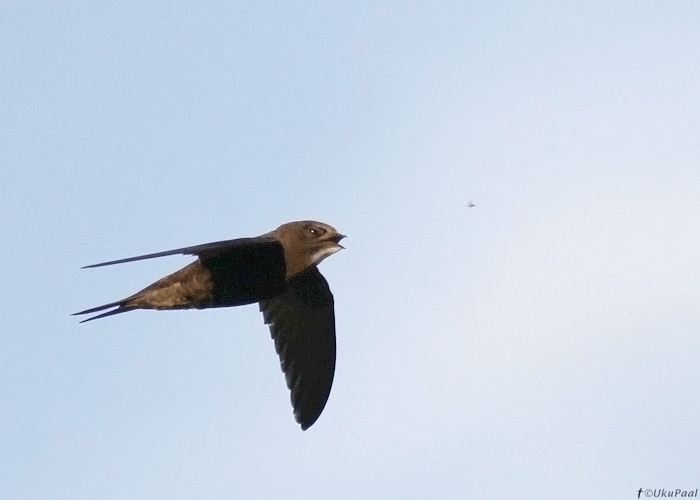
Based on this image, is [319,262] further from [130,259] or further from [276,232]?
[130,259]

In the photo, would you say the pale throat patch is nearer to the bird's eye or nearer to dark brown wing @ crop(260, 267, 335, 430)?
the bird's eye

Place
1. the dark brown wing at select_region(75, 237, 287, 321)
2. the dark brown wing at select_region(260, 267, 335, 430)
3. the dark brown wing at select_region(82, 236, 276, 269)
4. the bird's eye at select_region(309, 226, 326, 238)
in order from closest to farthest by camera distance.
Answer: the dark brown wing at select_region(82, 236, 276, 269)
the dark brown wing at select_region(75, 237, 287, 321)
the bird's eye at select_region(309, 226, 326, 238)
the dark brown wing at select_region(260, 267, 335, 430)

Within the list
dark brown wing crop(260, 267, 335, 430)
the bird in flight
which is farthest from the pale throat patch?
dark brown wing crop(260, 267, 335, 430)

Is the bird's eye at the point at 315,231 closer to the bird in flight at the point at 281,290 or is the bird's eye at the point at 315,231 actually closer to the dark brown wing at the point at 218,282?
the bird in flight at the point at 281,290

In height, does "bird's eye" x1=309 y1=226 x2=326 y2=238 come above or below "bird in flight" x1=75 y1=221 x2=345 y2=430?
above

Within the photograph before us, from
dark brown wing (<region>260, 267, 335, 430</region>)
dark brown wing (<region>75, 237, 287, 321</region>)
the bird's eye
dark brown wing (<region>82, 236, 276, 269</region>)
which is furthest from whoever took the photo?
dark brown wing (<region>260, 267, 335, 430</region>)

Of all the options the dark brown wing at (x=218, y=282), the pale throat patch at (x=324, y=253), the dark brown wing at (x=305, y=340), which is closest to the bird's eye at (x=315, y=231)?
the pale throat patch at (x=324, y=253)

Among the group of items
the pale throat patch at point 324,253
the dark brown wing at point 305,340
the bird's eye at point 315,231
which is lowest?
the dark brown wing at point 305,340

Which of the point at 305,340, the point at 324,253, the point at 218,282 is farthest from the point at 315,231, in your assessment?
the point at 305,340

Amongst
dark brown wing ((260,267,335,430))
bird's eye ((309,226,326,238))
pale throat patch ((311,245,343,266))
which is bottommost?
dark brown wing ((260,267,335,430))
